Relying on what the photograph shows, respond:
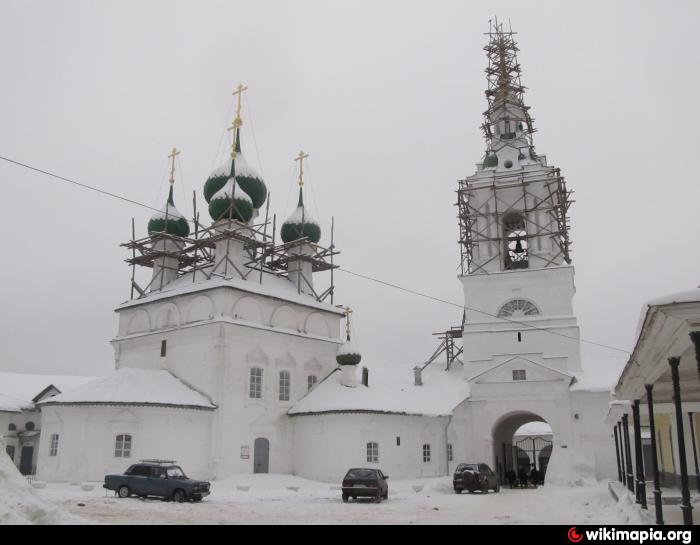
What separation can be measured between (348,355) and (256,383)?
4.39 meters

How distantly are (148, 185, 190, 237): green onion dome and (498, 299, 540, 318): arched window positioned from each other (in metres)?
16.0

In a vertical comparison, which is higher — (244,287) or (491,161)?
(491,161)

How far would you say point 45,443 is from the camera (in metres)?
24.7

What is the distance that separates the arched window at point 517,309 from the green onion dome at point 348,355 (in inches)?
315

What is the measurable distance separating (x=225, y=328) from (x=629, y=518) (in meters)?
17.9

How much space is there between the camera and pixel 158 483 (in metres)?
18.6

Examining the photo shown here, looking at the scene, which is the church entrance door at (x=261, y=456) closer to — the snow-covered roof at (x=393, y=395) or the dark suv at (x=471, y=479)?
the snow-covered roof at (x=393, y=395)

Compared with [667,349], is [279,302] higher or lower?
higher

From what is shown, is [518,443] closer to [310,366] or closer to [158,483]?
[310,366]
